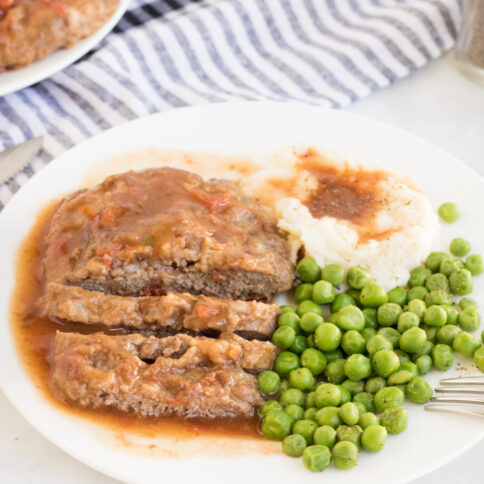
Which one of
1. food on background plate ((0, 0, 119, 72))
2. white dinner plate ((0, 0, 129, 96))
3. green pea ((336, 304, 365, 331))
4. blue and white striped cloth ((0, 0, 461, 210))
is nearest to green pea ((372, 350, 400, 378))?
green pea ((336, 304, 365, 331))

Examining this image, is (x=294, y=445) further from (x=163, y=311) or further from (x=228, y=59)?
(x=228, y=59)

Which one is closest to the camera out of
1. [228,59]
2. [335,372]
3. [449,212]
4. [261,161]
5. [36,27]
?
[335,372]

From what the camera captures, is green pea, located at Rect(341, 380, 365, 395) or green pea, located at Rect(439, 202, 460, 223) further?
green pea, located at Rect(439, 202, 460, 223)

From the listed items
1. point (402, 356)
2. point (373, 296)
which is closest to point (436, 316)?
point (402, 356)

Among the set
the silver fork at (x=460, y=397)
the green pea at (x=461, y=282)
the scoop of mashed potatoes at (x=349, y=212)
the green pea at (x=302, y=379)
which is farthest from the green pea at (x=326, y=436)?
the green pea at (x=461, y=282)

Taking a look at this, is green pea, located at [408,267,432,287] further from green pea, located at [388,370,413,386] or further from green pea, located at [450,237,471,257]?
green pea, located at [388,370,413,386]

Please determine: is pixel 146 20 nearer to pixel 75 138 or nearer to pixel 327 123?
pixel 75 138

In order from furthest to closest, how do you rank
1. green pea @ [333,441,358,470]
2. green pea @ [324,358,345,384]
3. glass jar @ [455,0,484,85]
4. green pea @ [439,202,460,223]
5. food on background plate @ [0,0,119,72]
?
glass jar @ [455,0,484,85]
food on background plate @ [0,0,119,72]
green pea @ [439,202,460,223]
green pea @ [324,358,345,384]
green pea @ [333,441,358,470]
